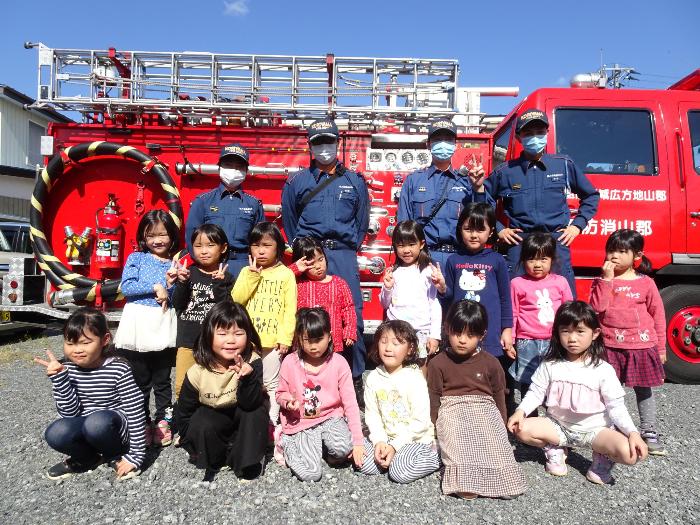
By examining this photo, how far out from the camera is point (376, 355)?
304 cm

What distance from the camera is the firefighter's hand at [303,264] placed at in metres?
3.30

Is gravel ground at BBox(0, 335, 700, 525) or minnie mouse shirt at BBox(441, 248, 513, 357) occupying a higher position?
minnie mouse shirt at BBox(441, 248, 513, 357)

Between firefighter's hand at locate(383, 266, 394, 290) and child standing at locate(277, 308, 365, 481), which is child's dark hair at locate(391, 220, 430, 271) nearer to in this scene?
firefighter's hand at locate(383, 266, 394, 290)

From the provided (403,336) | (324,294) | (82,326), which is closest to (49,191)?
(82,326)

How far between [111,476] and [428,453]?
1.72 m

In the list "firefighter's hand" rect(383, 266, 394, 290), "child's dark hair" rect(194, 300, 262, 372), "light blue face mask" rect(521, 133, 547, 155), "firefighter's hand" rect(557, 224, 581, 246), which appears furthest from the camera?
"light blue face mask" rect(521, 133, 547, 155)

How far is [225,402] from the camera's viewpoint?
274cm

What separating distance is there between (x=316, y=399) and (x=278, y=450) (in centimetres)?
37

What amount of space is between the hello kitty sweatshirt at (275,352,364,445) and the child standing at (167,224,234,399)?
0.67 meters

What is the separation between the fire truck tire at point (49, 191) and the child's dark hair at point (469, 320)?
332cm

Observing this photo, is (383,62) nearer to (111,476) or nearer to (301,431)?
(301,431)

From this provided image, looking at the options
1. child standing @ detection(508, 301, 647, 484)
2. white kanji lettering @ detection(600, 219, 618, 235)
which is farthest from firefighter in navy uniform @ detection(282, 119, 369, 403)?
white kanji lettering @ detection(600, 219, 618, 235)

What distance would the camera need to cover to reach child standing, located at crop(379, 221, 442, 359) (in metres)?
3.30

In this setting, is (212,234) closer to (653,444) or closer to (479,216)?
(479,216)
